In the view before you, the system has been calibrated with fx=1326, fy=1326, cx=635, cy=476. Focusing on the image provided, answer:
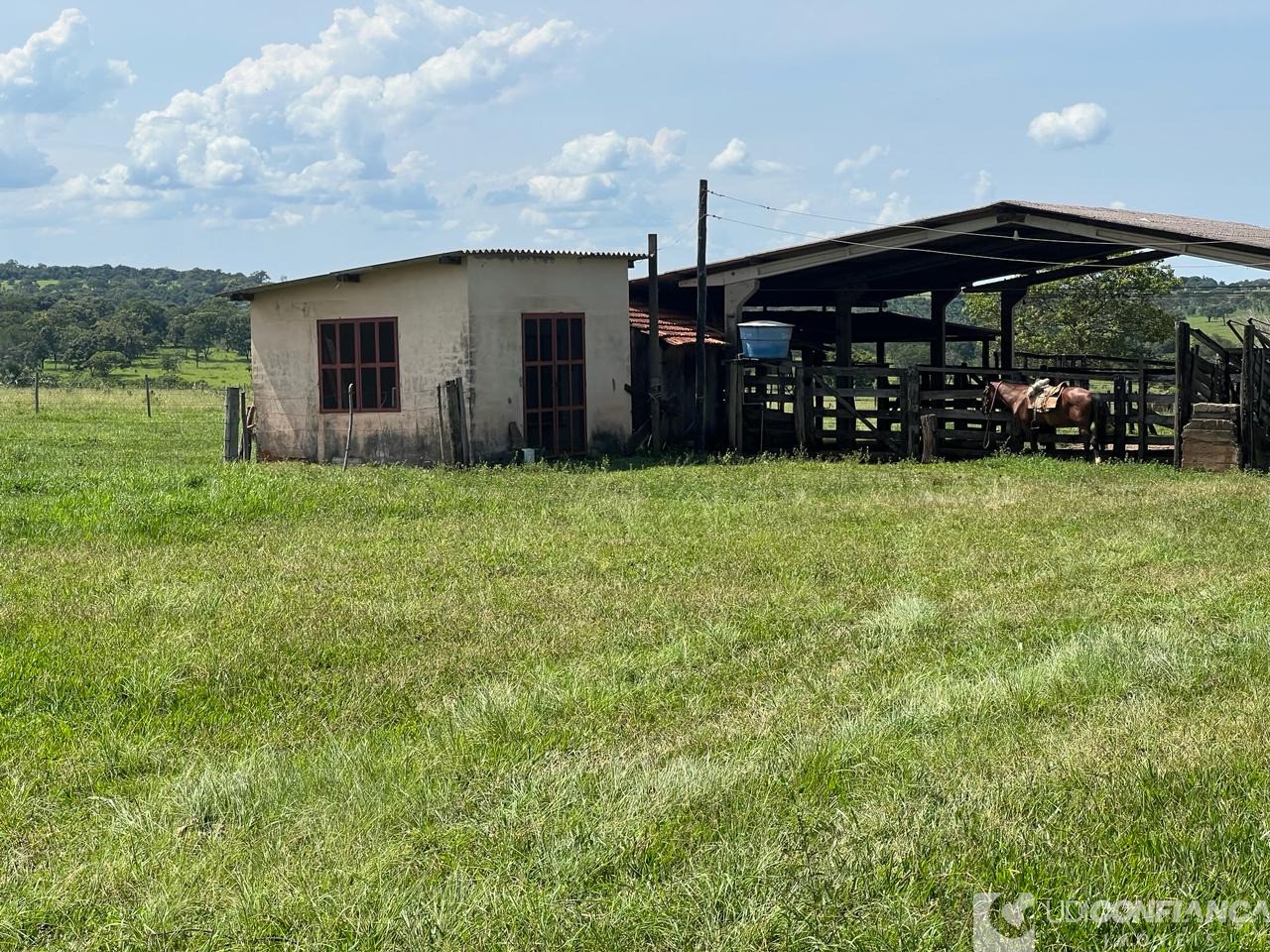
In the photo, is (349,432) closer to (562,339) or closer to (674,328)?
(562,339)

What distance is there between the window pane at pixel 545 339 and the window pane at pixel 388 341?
2.26 meters

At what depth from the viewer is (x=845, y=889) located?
169 inches

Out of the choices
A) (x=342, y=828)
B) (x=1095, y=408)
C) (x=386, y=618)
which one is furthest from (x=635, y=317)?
(x=342, y=828)

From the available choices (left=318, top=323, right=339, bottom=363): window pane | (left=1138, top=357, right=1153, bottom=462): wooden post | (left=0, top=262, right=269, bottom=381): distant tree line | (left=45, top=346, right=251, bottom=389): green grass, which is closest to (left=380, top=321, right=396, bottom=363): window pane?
(left=318, top=323, right=339, bottom=363): window pane

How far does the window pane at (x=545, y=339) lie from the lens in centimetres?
2025

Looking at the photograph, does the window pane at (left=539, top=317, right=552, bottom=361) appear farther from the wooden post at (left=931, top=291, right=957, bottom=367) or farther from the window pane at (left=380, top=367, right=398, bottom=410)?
the wooden post at (left=931, top=291, right=957, bottom=367)

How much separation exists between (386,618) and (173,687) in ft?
5.82

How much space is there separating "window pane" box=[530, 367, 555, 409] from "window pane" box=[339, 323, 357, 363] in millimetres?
3018

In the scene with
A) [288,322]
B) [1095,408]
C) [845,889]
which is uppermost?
[288,322]

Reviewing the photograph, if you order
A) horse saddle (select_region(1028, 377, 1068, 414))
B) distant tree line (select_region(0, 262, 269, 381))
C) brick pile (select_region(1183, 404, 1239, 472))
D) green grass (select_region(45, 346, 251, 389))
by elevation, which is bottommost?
brick pile (select_region(1183, 404, 1239, 472))

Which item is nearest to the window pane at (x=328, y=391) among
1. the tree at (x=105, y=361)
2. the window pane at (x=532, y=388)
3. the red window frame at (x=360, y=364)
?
the red window frame at (x=360, y=364)

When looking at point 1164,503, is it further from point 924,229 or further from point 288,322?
point 288,322

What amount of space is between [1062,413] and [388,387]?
1019cm

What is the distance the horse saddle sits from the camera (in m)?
19.7
